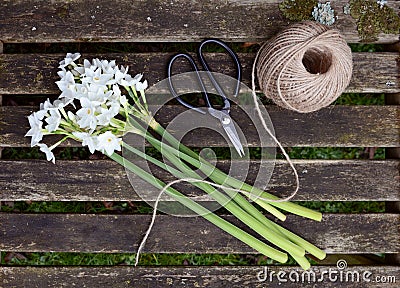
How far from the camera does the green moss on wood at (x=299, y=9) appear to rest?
4.33 feet

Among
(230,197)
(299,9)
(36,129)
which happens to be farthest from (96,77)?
(299,9)

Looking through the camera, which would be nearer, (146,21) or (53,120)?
(53,120)

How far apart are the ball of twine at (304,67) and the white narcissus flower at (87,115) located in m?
0.41

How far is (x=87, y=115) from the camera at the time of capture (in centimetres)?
112

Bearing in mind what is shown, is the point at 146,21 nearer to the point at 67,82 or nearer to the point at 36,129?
the point at 67,82

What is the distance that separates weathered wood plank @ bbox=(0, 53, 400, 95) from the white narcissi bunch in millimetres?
102

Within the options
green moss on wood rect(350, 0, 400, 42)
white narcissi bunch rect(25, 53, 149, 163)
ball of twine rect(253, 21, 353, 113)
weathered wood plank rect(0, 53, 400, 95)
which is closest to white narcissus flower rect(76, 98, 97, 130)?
white narcissi bunch rect(25, 53, 149, 163)

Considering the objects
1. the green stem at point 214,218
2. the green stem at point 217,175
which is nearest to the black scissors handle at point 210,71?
the green stem at point 217,175

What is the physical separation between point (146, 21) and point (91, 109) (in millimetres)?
332

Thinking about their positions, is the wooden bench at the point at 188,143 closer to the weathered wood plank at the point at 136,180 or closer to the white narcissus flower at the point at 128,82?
the weathered wood plank at the point at 136,180

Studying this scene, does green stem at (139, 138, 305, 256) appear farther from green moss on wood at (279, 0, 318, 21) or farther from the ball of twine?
green moss on wood at (279, 0, 318, 21)

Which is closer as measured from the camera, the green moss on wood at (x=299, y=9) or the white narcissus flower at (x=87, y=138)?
the white narcissus flower at (x=87, y=138)

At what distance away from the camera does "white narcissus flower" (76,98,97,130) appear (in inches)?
44.1

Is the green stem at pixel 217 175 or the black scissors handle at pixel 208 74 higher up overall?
the black scissors handle at pixel 208 74
